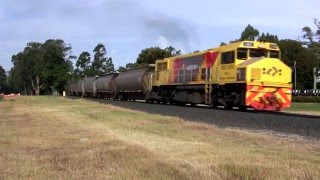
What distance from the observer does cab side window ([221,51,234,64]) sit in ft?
88.1

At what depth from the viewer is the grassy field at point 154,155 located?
7395mm

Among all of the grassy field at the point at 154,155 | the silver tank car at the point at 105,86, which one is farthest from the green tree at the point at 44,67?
the grassy field at the point at 154,155

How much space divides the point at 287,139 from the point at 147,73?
103 feet

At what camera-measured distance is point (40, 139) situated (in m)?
12.2

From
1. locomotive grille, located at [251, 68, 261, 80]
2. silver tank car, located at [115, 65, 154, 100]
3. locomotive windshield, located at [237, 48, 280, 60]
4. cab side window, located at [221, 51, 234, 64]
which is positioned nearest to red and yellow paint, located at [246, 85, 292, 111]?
locomotive grille, located at [251, 68, 261, 80]

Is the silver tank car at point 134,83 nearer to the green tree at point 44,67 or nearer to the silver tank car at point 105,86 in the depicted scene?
Answer: the silver tank car at point 105,86

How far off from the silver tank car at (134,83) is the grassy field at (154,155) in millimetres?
29189

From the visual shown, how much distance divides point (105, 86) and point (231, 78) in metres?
35.1

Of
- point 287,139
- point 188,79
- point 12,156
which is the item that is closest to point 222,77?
point 188,79

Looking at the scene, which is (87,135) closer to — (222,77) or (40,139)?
(40,139)

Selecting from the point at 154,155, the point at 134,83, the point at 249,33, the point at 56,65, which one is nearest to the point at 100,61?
the point at 56,65

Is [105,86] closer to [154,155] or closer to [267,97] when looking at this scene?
[267,97]

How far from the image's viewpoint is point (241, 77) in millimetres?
25453

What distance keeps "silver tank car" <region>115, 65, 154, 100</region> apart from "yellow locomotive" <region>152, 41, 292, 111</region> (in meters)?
10.8
